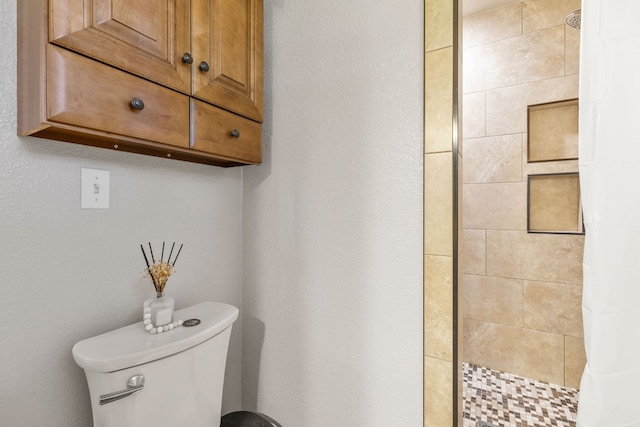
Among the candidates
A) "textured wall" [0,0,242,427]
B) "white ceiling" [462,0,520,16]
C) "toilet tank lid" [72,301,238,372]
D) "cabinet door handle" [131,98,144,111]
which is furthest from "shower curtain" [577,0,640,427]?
"white ceiling" [462,0,520,16]

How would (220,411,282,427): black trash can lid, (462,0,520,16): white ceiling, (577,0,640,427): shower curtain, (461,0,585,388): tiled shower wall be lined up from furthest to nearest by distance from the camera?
(462,0,520,16): white ceiling < (461,0,585,388): tiled shower wall < (220,411,282,427): black trash can lid < (577,0,640,427): shower curtain

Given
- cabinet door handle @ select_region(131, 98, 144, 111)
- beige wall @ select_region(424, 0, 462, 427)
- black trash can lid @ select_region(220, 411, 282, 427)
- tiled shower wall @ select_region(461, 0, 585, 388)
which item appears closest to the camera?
cabinet door handle @ select_region(131, 98, 144, 111)

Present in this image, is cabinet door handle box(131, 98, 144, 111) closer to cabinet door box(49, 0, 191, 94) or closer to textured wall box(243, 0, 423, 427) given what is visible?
cabinet door box(49, 0, 191, 94)

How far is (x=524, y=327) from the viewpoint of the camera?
80.7 inches

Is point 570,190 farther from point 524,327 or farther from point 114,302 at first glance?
point 114,302

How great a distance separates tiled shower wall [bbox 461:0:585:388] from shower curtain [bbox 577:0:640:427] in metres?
1.53

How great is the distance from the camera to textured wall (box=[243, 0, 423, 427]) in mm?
936

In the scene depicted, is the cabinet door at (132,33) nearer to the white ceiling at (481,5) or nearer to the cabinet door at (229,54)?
the cabinet door at (229,54)

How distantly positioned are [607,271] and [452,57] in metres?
0.61

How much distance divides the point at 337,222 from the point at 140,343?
2.06 feet

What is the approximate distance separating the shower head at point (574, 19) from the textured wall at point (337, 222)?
1535 mm

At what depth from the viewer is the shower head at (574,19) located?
71.2 inches

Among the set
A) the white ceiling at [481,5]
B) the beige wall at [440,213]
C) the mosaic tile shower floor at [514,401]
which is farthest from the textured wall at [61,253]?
the white ceiling at [481,5]

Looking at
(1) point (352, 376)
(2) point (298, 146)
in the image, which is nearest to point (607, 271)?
(1) point (352, 376)
